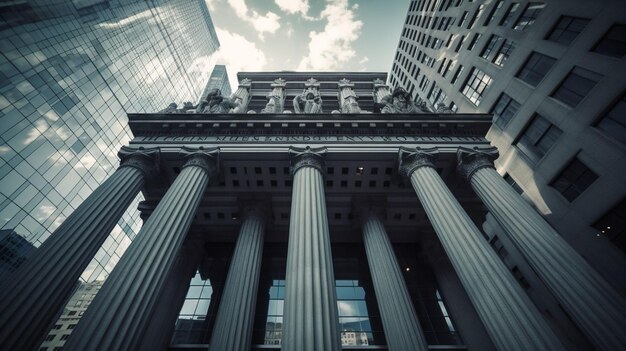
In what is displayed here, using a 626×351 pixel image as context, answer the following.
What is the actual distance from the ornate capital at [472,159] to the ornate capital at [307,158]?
8209 millimetres

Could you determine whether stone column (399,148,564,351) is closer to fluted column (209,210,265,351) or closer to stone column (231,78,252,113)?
fluted column (209,210,265,351)

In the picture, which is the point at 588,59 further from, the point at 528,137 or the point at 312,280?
the point at 312,280

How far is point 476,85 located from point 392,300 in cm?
2315

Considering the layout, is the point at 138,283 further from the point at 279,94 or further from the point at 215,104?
the point at 279,94

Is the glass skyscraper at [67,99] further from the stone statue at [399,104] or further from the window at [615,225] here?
the window at [615,225]

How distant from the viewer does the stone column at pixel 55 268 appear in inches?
322

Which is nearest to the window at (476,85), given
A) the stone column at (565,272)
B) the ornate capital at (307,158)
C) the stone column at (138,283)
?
the stone column at (565,272)

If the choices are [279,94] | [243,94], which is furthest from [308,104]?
[243,94]

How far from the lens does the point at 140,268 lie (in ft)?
32.2

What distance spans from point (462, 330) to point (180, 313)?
56.5 ft

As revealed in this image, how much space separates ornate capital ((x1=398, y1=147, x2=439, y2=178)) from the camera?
50.6 feet

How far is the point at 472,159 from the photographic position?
15.6 metres

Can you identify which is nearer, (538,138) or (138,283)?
(138,283)

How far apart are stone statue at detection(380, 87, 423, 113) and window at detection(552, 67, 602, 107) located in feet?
27.3
